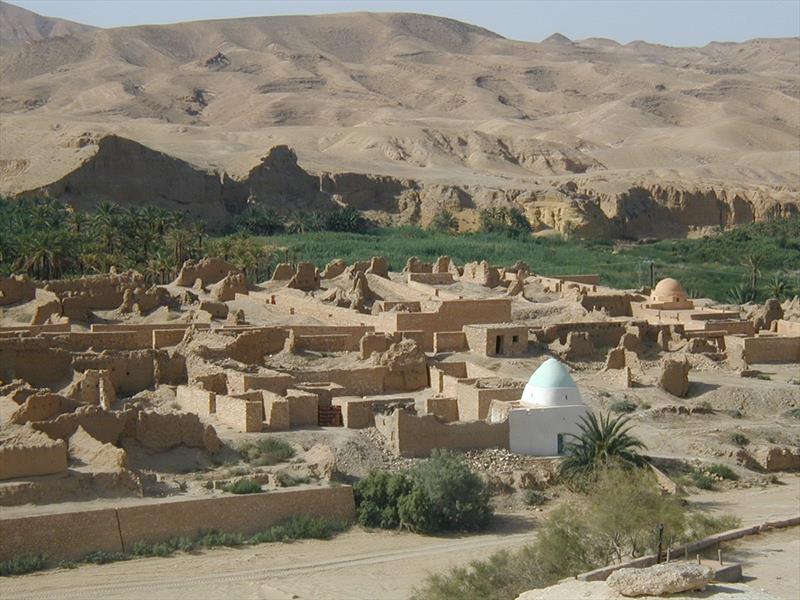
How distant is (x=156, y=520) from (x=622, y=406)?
10697 mm

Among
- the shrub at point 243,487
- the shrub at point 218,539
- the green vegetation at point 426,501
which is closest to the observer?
the shrub at point 218,539

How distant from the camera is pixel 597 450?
2339 centimetres

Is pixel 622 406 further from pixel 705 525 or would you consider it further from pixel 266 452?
pixel 705 525

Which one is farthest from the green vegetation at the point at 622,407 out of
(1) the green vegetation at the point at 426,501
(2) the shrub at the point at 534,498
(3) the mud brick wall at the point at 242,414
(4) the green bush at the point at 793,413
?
(3) the mud brick wall at the point at 242,414

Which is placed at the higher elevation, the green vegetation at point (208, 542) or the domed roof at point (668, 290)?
the domed roof at point (668, 290)

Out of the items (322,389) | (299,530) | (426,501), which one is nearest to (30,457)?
(299,530)

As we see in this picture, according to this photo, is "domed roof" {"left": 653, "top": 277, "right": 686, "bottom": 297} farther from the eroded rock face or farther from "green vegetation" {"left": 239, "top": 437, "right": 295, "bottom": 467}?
the eroded rock face

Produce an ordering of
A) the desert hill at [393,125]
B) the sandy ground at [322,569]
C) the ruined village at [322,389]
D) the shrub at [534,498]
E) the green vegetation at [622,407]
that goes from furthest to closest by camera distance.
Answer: the desert hill at [393,125] < the green vegetation at [622,407] < the shrub at [534,498] < the ruined village at [322,389] < the sandy ground at [322,569]

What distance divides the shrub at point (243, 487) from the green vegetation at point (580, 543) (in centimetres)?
343

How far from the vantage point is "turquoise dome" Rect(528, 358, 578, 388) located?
80.3 ft

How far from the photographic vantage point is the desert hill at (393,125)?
244ft

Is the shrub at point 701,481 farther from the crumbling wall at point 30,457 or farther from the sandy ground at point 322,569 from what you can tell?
the crumbling wall at point 30,457

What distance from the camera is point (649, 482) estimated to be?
19.8m

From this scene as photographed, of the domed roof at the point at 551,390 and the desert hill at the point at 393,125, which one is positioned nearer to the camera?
the domed roof at the point at 551,390
